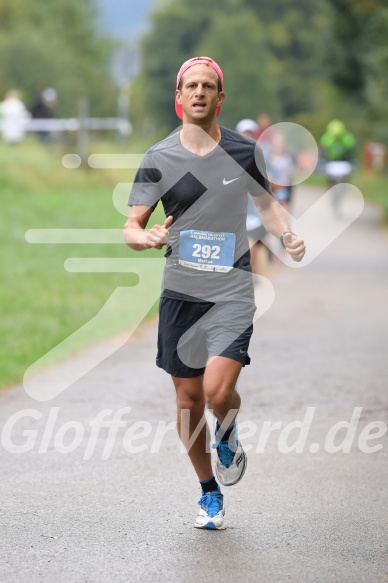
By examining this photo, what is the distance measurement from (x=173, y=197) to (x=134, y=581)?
5.64ft

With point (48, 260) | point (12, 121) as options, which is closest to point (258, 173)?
point (48, 260)

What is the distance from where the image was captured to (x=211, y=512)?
6.20 meters

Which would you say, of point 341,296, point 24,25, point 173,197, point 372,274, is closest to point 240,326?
point 173,197

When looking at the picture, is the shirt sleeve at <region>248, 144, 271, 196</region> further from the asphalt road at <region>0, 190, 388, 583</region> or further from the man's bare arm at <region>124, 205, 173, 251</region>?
the asphalt road at <region>0, 190, 388, 583</region>

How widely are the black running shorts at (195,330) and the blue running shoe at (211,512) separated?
0.56 metres

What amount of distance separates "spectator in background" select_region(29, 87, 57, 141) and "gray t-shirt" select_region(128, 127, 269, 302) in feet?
95.2

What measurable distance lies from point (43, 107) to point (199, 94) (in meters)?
30.6

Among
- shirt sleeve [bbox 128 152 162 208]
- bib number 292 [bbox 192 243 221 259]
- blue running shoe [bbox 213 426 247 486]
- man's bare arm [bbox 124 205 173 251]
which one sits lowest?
blue running shoe [bbox 213 426 247 486]

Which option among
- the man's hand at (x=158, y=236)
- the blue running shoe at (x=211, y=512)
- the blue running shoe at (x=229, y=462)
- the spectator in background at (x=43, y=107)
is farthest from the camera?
the spectator in background at (x=43, y=107)

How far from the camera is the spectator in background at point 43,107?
3484 centimetres

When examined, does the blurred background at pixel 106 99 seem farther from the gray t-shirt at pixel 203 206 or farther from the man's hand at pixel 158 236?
the man's hand at pixel 158 236

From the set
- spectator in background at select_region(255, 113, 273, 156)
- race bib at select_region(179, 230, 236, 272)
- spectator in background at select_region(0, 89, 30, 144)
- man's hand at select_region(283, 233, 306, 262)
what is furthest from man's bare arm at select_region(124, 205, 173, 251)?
spectator in background at select_region(0, 89, 30, 144)

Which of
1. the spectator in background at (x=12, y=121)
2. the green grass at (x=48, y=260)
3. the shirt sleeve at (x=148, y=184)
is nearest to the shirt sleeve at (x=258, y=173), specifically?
the shirt sleeve at (x=148, y=184)

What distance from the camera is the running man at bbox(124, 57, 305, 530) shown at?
608cm
